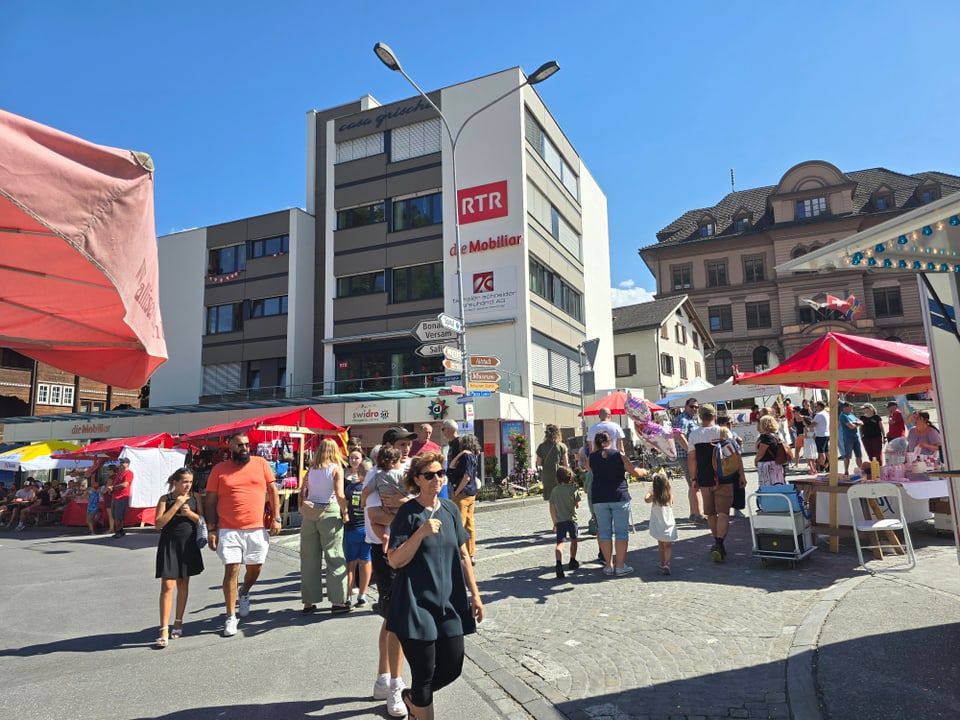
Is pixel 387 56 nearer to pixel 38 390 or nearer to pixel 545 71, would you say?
pixel 545 71

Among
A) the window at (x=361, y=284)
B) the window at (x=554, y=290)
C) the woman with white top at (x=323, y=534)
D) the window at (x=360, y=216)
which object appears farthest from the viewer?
the window at (x=360, y=216)

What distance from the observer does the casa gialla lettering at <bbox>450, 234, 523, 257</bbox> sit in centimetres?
2830

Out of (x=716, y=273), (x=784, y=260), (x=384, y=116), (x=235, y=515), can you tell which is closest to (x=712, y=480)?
(x=235, y=515)

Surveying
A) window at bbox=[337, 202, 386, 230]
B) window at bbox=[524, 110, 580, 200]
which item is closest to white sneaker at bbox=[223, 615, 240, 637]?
window at bbox=[524, 110, 580, 200]

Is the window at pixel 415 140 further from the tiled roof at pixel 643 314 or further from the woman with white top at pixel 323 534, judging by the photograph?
the woman with white top at pixel 323 534

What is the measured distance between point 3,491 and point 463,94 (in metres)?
25.3

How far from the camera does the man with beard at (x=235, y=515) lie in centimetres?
656

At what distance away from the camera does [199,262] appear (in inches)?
1465

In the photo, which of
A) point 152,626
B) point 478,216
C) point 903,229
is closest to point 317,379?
point 478,216

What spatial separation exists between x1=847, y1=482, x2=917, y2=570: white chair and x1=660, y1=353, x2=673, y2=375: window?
35.7m

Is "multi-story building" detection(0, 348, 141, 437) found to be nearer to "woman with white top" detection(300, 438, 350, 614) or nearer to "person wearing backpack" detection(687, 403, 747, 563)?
"woman with white top" detection(300, 438, 350, 614)

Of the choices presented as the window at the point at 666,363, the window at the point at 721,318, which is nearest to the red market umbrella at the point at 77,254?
the window at the point at 666,363

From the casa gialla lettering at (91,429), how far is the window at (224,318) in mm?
7088

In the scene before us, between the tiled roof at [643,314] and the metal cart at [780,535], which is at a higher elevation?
the tiled roof at [643,314]
